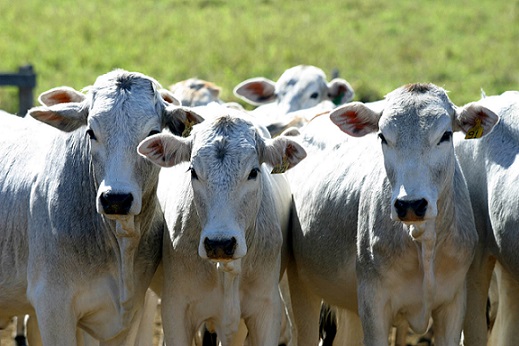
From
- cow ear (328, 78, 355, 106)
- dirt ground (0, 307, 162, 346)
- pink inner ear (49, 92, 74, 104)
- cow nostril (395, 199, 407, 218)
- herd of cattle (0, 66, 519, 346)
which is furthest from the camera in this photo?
cow ear (328, 78, 355, 106)

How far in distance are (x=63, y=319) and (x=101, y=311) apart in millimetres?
291

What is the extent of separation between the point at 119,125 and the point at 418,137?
1770 millimetres

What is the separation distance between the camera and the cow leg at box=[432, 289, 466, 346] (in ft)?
24.7

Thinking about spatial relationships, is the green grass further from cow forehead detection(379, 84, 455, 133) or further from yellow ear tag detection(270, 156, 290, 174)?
cow forehead detection(379, 84, 455, 133)

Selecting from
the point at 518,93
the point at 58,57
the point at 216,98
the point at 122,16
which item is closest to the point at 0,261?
the point at 518,93

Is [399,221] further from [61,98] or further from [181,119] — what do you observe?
[61,98]

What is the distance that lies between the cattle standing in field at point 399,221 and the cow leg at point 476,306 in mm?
638

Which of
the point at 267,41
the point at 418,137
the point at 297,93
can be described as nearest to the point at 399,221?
the point at 418,137

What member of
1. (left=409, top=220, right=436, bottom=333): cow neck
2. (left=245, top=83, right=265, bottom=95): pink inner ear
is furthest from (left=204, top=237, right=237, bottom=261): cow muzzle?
(left=245, top=83, right=265, bottom=95): pink inner ear

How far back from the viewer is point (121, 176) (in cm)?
701

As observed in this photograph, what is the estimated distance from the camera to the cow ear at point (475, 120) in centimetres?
736

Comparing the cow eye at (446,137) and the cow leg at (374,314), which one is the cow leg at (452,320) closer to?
the cow leg at (374,314)

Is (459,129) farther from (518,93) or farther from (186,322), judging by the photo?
(186,322)

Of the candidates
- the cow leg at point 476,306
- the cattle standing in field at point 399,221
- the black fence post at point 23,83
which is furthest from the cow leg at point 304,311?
the black fence post at point 23,83
